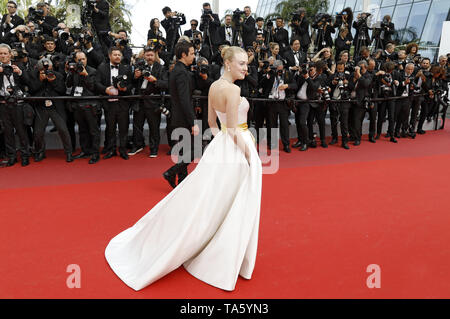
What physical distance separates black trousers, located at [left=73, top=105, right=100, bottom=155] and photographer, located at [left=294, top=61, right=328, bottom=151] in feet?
10.8

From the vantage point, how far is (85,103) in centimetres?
556

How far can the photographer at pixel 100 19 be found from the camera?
7333mm

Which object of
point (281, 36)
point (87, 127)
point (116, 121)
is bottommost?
point (87, 127)

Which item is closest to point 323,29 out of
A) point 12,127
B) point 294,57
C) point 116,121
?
point 294,57

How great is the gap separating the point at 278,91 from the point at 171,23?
3412 mm

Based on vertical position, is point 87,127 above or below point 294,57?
below

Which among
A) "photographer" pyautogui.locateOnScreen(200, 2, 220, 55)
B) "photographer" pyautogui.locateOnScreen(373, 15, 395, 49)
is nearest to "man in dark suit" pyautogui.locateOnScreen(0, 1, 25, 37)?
"photographer" pyautogui.locateOnScreen(200, 2, 220, 55)

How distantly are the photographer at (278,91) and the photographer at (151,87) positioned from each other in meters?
1.71

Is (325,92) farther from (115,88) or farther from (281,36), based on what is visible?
(115,88)

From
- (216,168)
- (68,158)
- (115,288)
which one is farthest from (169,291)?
(68,158)

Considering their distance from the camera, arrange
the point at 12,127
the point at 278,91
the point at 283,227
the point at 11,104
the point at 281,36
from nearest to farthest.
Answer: the point at 283,227 → the point at 11,104 → the point at 12,127 → the point at 278,91 → the point at 281,36

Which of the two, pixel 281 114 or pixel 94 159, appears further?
pixel 281 114

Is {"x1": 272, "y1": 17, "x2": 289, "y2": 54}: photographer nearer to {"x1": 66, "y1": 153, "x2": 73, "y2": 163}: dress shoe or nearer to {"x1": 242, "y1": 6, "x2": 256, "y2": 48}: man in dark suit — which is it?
{"x1": 242, "y1": 6, "x2": 256, "y2": 48}: man in dark suit

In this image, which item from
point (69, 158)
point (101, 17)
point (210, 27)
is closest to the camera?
point (69, 158)
